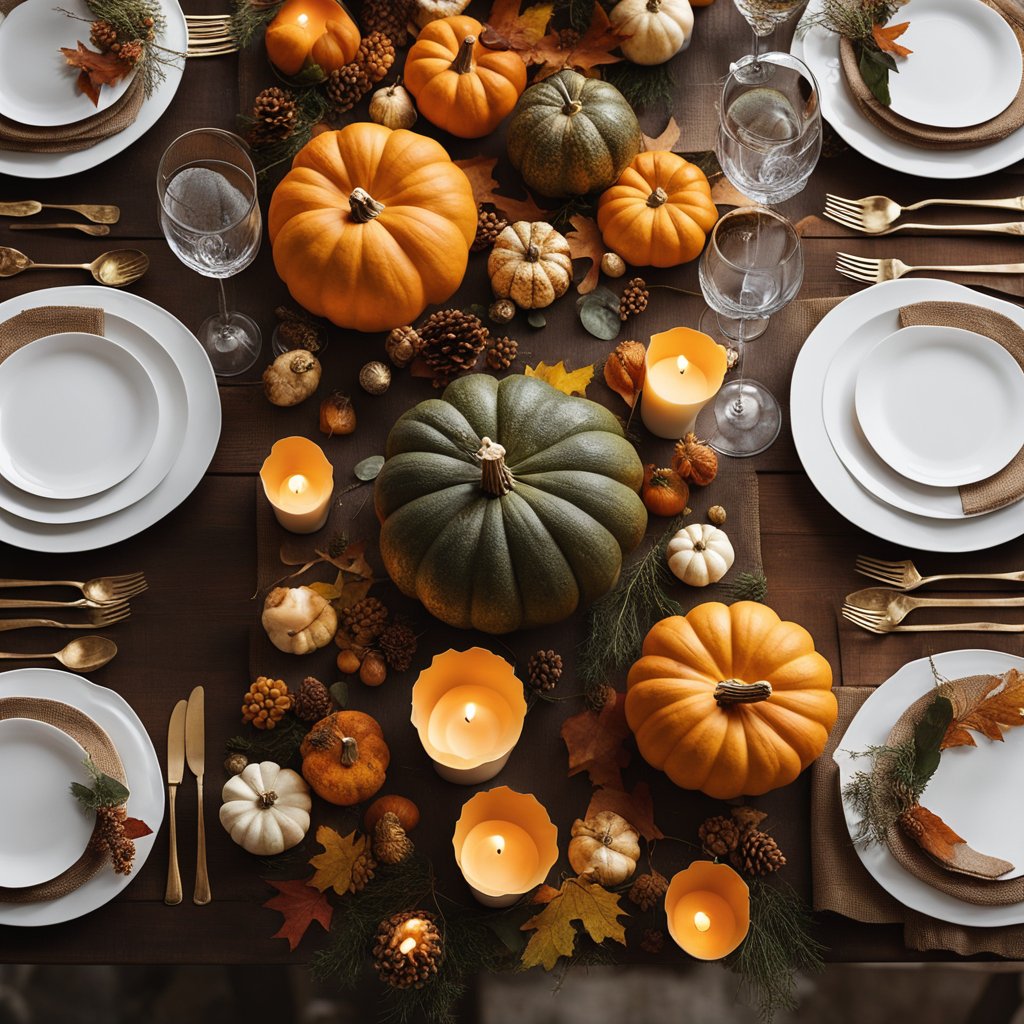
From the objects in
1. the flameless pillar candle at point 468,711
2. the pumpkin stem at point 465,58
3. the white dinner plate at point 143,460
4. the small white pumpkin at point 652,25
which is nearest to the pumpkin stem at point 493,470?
the flameless pillar candle at point 468,711

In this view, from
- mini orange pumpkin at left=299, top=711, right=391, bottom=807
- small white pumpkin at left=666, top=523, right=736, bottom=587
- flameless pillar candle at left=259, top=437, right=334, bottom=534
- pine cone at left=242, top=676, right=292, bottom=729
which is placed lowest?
mini orange pumpkin at left=299, top=711, right=391, bottom=807

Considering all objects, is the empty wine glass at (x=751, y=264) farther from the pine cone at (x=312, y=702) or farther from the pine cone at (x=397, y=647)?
the pine cone at (x=312, y=702)

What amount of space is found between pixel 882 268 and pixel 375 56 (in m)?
1.12

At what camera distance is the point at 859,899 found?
1.75 metres

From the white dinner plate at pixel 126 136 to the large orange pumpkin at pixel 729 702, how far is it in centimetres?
146

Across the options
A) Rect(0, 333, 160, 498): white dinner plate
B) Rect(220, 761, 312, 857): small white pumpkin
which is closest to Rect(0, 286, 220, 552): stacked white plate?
Rect(0, 333, 160, 498): white dinner plate

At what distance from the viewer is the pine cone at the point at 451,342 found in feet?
6.52

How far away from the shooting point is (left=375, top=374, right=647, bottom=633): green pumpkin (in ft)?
5.70

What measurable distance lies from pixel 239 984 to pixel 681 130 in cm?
248

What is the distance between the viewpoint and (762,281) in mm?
1868

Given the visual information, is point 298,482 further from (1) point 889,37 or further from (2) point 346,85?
(1) point 889,37

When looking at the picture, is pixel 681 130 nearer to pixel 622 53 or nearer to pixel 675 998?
pixel 622 53

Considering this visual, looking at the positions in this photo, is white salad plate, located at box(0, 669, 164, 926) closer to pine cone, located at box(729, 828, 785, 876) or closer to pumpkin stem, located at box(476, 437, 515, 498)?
pumpkin stem, located at box(476, 437, 515, 498)

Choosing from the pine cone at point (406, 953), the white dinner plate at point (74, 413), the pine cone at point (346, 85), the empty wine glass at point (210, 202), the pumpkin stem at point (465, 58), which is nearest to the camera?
the pine cone at point (406, 953)
